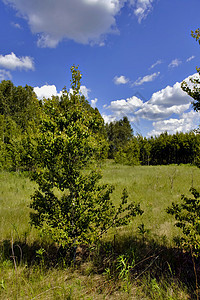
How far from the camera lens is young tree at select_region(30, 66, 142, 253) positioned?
3148 millimetres

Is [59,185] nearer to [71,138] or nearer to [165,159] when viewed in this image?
[71,138]

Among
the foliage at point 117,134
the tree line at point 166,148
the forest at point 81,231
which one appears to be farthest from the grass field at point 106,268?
the foliage at point 117,134

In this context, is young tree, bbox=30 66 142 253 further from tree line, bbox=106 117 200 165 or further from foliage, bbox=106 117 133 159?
foliage, bbox=106 117 133 159

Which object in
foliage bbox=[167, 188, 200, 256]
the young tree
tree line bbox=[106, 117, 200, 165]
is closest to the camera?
foliage bbox=[167, 188, 200, 256]

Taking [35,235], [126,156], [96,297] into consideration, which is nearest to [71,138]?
[96,297]

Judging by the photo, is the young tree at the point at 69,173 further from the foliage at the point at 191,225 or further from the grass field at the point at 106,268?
the foliage at the point at 191,225

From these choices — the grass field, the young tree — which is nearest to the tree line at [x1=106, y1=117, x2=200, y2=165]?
the grass field

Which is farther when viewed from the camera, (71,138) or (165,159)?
(165,159)

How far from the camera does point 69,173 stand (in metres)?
3.28

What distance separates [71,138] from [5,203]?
7625 millimetres

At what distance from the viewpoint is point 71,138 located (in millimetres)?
3076

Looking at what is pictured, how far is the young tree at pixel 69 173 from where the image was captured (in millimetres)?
3148

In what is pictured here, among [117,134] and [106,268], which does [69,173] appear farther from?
[117,134]

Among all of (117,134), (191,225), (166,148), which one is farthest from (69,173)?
(117,134)
